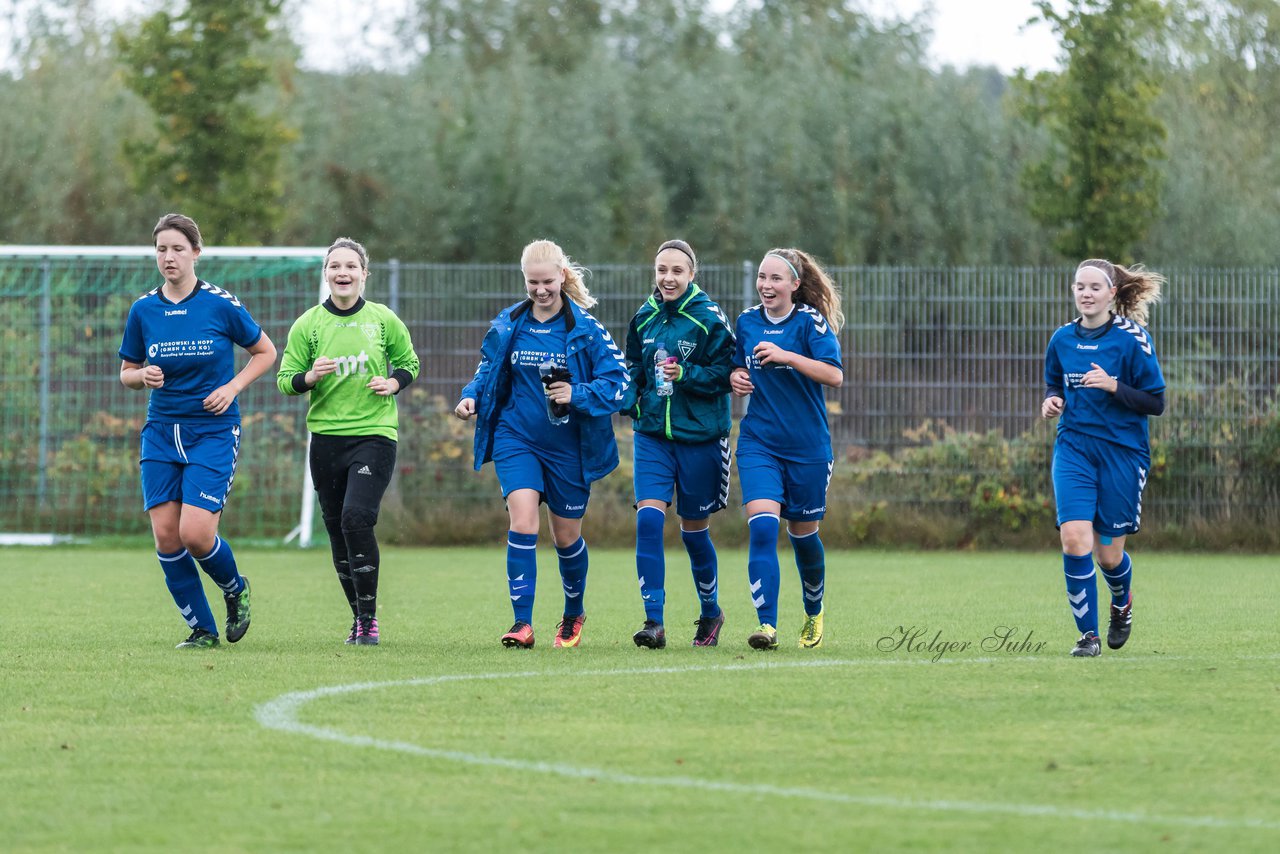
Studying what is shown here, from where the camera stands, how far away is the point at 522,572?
348 inches

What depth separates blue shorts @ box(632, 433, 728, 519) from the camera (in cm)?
899

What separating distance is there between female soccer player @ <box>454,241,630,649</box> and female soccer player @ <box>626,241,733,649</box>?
21 centimetres

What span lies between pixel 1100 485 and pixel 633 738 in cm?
348

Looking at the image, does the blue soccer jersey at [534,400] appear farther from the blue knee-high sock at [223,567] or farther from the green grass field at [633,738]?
the blue knee-high sock at [223,567]

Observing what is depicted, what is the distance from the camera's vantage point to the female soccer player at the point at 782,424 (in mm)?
8820

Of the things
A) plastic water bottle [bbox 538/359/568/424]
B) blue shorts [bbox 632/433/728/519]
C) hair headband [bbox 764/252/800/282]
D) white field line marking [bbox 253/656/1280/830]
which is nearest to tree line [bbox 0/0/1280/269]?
hair headband [bbox 764/252/800/282]

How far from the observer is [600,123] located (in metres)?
27.2

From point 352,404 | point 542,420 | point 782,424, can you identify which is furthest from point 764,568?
point 352,404

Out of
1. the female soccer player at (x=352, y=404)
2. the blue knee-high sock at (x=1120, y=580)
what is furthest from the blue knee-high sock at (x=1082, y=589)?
the female soccer player at (x=352, y=404)

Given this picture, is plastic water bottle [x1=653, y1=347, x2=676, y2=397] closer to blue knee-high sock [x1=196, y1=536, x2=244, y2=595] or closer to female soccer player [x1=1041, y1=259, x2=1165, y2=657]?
female soccer player [x1=1041, y1=259, x2=1165, y2=657]

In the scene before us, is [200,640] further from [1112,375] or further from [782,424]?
[1112,375]

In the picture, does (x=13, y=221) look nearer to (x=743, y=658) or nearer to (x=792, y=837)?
(x=743, y=658)

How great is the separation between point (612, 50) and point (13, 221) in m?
11.9

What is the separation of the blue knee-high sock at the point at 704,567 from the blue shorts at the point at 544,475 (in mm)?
580
